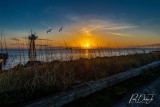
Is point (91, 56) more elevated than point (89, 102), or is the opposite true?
point (91, 56)

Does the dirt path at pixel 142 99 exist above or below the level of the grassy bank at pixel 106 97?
below

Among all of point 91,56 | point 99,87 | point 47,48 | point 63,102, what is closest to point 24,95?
point 63,102

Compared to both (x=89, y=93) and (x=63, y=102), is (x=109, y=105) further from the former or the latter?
(x=63, y=102)

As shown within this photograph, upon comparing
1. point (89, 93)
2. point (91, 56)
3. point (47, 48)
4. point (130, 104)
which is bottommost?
point (130, 104)

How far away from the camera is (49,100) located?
1.40 meters

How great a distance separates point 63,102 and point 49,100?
245mm

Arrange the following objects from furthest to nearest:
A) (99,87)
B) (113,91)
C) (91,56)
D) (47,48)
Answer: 1. (91,56)
2. (47,48)
3. (113,91)
4. (99,87)

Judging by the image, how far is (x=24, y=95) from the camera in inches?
64.7

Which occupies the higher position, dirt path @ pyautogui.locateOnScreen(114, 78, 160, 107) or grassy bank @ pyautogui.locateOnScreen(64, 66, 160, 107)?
grassy bank @ pyautogui.locateOnScreen(64, 66, 160, 107)

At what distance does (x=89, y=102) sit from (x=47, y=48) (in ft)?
11.6

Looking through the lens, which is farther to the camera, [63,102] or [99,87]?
[99,87]

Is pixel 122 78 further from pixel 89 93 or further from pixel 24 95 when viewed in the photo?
pixel 24 95

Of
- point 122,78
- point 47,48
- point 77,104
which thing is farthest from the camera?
point 47,48

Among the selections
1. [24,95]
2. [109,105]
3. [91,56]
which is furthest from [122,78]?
[91,56]
